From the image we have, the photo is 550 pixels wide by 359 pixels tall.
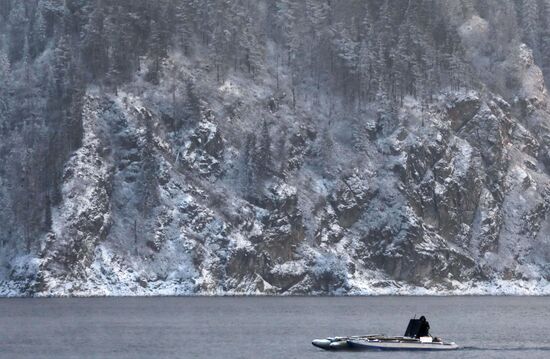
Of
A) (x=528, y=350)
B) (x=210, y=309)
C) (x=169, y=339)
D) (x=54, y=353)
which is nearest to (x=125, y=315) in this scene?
(x=210, y=309)

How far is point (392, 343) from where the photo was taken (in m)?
124

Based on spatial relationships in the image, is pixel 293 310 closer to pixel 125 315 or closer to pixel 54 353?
pixel 125 315

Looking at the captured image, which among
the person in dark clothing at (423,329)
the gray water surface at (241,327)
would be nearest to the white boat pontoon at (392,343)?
the person in dark clothing at (423,329)

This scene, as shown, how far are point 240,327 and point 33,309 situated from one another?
4298 centimetres

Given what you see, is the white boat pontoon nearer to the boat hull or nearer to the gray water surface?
the boat hull

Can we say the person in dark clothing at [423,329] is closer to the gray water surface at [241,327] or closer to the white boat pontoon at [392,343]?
the white boat pontoon at [392,343]

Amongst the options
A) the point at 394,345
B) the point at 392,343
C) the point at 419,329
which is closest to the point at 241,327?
the point at 392,343

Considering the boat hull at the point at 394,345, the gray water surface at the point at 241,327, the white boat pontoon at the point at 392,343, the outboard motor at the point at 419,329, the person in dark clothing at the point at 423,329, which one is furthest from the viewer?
the outboard motor at the point at 419,329

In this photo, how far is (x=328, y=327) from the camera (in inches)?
6004

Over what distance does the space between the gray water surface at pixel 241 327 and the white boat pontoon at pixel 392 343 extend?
3.64 ft

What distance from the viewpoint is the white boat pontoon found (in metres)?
123

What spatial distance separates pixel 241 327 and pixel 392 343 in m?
29.5

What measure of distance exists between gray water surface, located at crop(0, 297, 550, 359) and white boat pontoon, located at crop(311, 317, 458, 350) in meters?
1.11

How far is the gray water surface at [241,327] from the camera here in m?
121
